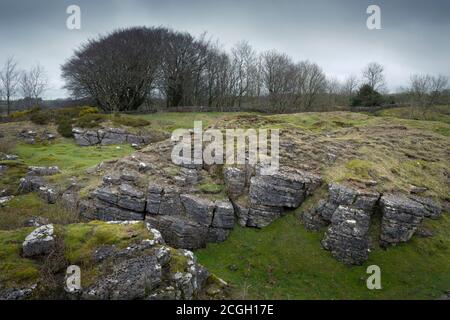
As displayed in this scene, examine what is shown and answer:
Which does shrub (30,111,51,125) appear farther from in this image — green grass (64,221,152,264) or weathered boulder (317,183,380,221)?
weathered boulder (317,183,380,221)

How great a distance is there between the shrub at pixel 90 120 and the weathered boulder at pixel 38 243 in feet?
96.7

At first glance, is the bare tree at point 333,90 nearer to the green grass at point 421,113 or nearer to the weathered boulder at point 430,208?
the green grass at point 421,113

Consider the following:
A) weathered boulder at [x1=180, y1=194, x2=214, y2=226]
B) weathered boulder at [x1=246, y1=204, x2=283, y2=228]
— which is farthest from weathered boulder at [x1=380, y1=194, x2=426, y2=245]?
weathered boulder at [x1=180, y1=194, x2=214, y2=226]

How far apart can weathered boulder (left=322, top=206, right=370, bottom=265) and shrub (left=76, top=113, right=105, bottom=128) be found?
32234 millimetres

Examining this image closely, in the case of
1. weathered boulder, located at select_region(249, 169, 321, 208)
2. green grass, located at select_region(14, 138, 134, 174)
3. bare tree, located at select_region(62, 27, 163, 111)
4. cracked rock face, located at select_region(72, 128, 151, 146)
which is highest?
bare tree, located at select_region(62, 27, 163, 111)

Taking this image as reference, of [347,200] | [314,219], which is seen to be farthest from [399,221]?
[314,219]

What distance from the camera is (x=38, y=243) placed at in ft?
42.7

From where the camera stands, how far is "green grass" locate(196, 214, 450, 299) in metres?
16.6

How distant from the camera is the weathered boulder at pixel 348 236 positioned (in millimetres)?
18344

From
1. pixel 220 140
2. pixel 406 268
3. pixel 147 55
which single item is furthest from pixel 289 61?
pixel 406 268

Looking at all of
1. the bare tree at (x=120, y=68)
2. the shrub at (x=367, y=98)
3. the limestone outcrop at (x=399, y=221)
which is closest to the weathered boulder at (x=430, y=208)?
the limestone outcrop at (x=399, y=221)

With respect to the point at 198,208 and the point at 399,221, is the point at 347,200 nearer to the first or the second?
the point at 399,221

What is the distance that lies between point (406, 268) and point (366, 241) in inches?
93.6

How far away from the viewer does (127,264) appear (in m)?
12.7
